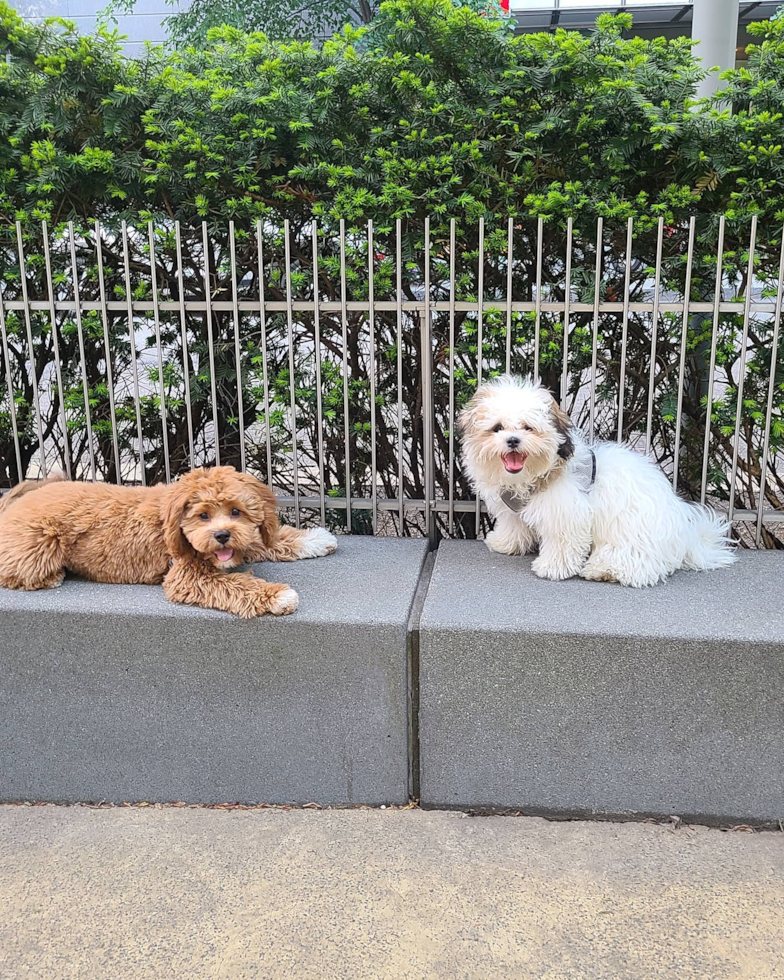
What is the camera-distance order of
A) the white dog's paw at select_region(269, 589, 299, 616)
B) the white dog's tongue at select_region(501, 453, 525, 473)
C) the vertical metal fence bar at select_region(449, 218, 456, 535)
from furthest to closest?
the vertical metal fence bar at select_region(449, 218, 456, 535), the white dog's tongue at select_region(501, 453, 525, 473), the white dog's paw at select_region(269, 589, 299, 616)

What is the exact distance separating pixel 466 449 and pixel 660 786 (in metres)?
1.52

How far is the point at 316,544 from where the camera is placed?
3883 millimetres

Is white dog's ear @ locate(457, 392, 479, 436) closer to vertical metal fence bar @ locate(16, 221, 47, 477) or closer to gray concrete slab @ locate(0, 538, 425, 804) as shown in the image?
gray concrete slab @ locate(0, 538, 425, 804)

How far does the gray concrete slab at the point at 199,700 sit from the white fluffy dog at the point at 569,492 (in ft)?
2.21

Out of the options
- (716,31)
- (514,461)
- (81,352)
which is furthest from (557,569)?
(716,31)

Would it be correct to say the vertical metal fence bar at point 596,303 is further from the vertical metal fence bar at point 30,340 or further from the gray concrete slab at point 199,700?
the vertical metal fence bar at point 30,340

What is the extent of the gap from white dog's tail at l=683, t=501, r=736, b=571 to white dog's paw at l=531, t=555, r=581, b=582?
1.73 ft

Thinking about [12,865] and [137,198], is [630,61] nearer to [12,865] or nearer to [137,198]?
[137,198]

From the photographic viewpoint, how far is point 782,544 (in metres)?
4.36

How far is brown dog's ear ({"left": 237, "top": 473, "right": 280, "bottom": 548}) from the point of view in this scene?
10.5 feet

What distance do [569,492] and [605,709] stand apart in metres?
0.89

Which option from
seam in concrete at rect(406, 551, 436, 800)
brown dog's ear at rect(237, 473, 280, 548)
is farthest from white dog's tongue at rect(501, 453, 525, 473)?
brown dog's ear at rect(237, 473, 280, 548)

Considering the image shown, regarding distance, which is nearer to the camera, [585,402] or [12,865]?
[12,865]

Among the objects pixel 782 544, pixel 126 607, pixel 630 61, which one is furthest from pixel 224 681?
pixel 630 61
